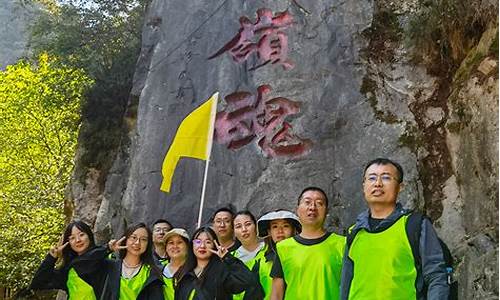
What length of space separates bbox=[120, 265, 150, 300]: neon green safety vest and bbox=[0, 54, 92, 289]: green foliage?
7.03 meters

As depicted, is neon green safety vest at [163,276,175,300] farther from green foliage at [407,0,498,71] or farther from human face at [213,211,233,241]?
green foliage at [407,0,498,71]

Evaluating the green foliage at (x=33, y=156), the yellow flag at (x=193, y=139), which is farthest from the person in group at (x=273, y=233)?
the green foliage at (x=33, y=156)

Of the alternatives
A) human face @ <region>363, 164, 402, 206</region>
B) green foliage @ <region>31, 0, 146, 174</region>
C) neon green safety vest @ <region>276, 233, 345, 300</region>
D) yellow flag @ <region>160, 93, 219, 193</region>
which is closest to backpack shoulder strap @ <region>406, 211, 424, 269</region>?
human face @ <region>363, 164, 402, 206</region>

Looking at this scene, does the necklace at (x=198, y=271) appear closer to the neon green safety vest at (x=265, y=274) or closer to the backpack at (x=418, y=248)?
the neon green safety vest at (x=265, y=274)

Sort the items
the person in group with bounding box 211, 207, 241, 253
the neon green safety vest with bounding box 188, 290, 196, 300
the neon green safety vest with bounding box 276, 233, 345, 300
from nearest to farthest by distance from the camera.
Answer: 1. the neon green safety vest with bounding box 276, 233, 345, 300
2. the neon green safety vest with bounding box 188, 290, 196, 300
3. the person in group with bounding box 211, 207, 241, 253

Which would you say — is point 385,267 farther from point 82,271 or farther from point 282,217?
point 82,271

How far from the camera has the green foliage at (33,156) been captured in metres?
11.9

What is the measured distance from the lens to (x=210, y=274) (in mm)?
3920

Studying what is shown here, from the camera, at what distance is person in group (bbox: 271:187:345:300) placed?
344 centimetres

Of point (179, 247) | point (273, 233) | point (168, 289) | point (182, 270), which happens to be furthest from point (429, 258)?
point (168, 289)

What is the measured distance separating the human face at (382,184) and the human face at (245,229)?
1.46m

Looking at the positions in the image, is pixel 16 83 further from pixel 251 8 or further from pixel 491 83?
pixel 491 83

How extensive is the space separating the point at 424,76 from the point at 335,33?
1.02 m

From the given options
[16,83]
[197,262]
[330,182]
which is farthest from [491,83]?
[16,83]
